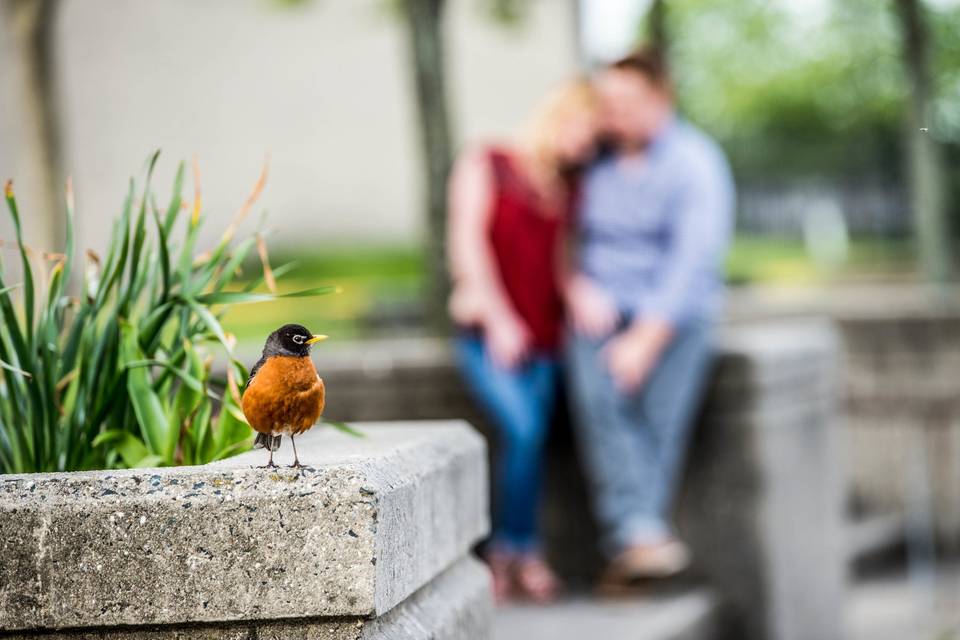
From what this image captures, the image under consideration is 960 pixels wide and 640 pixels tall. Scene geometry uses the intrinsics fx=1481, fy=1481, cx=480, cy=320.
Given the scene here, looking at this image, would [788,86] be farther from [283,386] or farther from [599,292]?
[283,386]

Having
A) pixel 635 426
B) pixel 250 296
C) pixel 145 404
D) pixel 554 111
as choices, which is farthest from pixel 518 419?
pixel 250 296

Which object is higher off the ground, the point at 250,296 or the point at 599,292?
the point at 250,296

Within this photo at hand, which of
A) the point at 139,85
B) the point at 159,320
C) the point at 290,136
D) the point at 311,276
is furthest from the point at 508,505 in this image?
the point at 311,276

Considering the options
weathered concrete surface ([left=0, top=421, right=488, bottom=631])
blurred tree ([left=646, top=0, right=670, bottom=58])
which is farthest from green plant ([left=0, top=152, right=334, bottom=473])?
blurred tree ([left=646, top=0, right=670, bottom=58])

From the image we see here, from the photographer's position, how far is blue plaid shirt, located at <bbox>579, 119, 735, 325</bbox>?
526cm

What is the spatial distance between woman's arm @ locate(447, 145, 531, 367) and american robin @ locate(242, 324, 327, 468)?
2846 millimetres

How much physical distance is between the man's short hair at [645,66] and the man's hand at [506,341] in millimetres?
979

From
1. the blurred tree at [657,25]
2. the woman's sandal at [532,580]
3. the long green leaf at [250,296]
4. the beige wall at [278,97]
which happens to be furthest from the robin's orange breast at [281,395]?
the blurred tree at [657,25]

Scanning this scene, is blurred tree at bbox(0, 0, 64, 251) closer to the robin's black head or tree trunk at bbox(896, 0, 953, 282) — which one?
the robin's black head

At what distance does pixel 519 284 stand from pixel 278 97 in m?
9.55

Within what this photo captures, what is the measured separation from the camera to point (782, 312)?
36.3 feet

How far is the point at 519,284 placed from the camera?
5328 mm

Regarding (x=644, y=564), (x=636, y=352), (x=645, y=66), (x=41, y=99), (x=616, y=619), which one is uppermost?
(x=41, y=99)

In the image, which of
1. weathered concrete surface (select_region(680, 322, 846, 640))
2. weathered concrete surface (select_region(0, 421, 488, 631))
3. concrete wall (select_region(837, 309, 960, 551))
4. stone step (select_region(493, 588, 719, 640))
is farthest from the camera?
concrete wall (select_region(837, 309, 960, 551))
